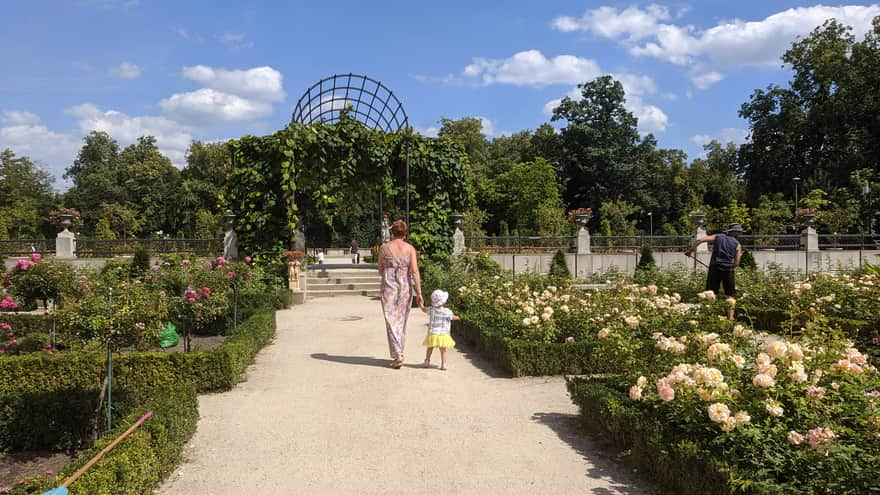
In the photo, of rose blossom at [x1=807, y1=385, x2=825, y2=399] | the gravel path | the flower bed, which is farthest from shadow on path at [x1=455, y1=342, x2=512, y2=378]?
rose blossom at [x1=807, y1=385, x2=825, y2=399]

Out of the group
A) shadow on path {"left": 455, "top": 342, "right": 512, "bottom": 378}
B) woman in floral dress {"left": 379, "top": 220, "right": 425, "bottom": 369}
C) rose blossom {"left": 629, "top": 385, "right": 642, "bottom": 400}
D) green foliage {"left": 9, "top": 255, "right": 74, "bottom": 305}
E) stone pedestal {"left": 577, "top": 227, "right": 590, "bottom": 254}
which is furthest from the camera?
stone pedestal {"left": 577, "top": 227, "right": 590, "bottom": 254}

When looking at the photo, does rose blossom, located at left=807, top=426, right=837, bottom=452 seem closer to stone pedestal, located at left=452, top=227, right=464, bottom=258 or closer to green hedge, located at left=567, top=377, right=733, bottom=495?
green hedge, located at left=567, top=377, right=733, bottom=495

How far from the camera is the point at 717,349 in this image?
3.66 metres

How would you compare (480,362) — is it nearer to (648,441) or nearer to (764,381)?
(648,441)

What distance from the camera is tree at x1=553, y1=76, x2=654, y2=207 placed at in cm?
4294

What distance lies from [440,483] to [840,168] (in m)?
40.0

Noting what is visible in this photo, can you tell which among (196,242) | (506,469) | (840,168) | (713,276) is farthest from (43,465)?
(840,168)

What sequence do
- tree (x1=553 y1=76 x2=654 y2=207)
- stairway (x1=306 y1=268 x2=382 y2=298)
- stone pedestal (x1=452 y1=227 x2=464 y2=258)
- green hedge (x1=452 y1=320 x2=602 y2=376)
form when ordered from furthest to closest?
tree (x1=553 y1=76 x2=654 y2=207) → stone pedestal (x1=452 y1=227 x2=464 y2=258) → stairway (x1=306 y1=268 x2=382 y2=298) → green hedge (x1=452 y1=320 x2=602 y2=376)

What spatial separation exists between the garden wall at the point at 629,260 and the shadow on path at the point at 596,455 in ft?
43.9

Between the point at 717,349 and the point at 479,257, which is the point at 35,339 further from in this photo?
the point at 479,257

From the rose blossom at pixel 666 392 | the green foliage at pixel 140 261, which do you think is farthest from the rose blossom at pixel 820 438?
the green foliage at pixel 140 261

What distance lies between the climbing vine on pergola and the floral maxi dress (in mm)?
8159

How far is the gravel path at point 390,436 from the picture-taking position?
3.62 meters

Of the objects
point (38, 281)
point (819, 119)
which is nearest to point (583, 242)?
point (38, 281)
